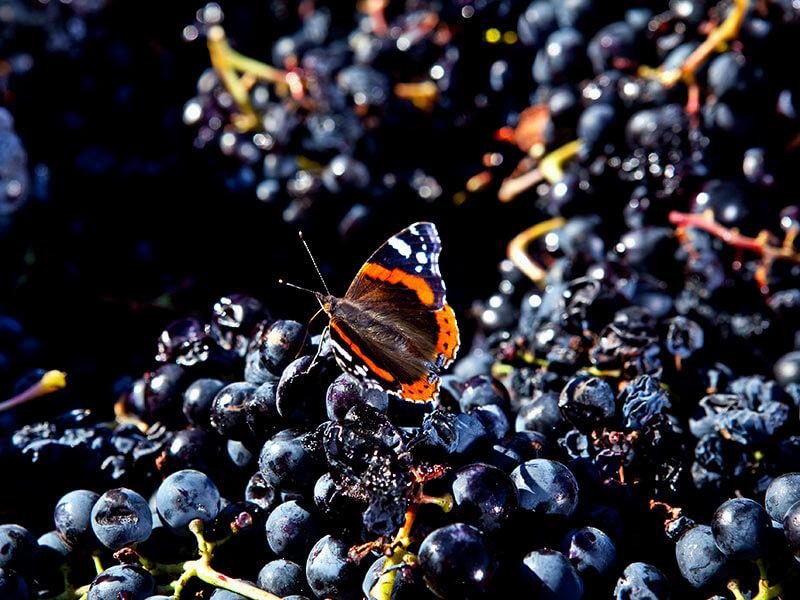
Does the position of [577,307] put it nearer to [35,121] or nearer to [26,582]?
[26,582]

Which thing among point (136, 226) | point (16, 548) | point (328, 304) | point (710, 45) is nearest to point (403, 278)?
point (328, 304)

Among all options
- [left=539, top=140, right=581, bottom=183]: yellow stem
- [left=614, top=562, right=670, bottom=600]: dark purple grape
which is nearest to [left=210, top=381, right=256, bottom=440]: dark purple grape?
[left=614, top=562, right=670, bottom=600]: dark purple grape

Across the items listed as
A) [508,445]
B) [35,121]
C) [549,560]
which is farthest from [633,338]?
[35,121]

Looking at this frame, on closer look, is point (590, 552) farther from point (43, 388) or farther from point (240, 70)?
point (240, 70)

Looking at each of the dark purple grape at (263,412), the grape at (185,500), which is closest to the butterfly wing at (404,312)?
the dark purple grape at (263,412)

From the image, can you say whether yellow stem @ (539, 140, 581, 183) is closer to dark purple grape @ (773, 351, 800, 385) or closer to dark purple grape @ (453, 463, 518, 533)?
dark purple grape @ (773, 351, 800, 385)
